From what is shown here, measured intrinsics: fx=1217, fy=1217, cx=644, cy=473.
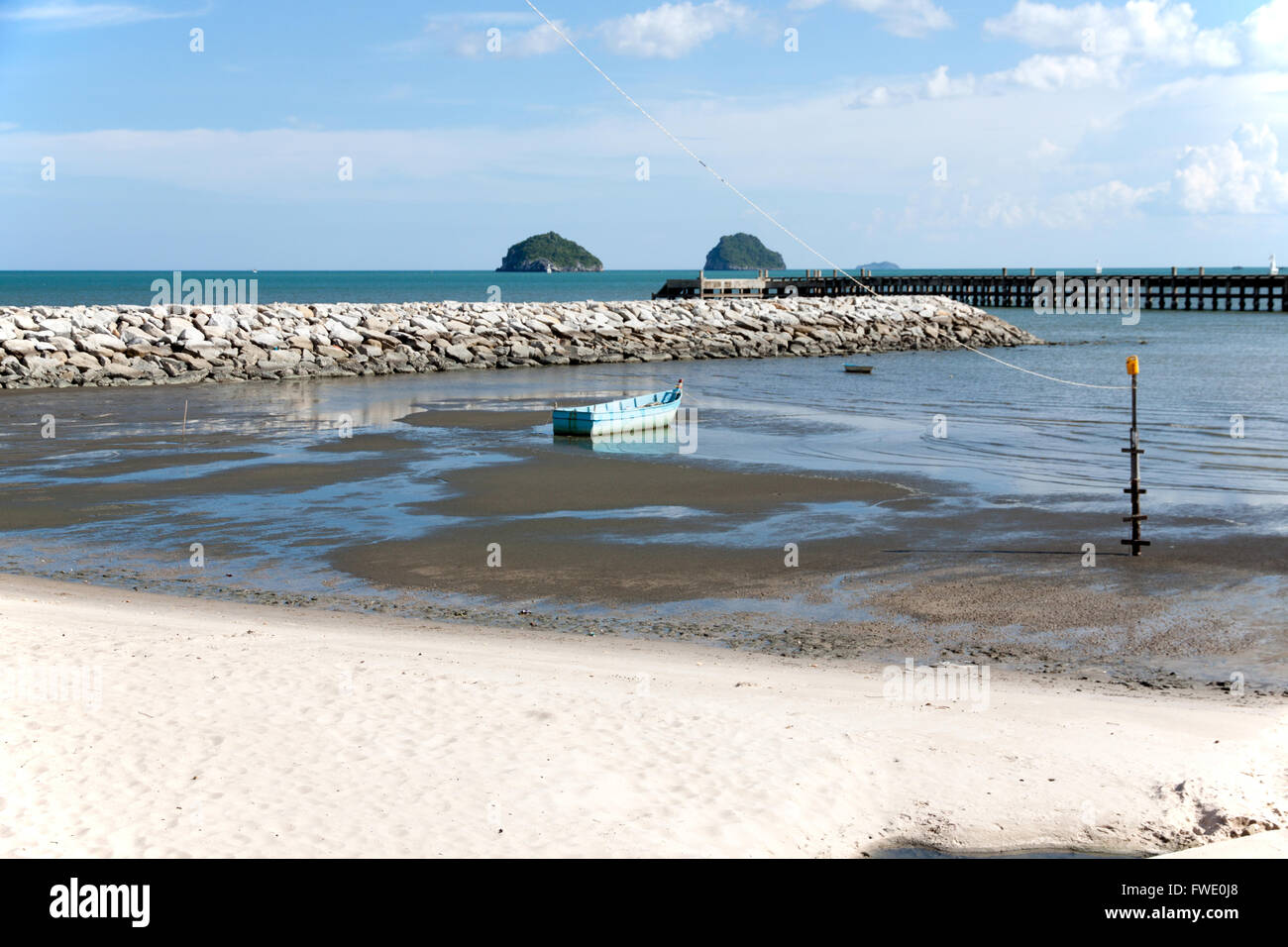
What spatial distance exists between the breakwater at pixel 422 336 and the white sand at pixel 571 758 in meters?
30.1

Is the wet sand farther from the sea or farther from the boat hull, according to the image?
the boat hull

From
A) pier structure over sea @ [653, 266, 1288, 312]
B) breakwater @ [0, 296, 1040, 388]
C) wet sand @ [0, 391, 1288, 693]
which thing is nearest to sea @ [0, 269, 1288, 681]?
wet sand @ [0, 391, 1288, 693]

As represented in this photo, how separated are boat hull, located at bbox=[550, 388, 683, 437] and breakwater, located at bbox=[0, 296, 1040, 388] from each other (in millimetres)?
17931

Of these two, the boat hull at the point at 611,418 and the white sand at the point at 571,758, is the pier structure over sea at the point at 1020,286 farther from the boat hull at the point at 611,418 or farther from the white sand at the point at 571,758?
the white sand at the point at 571,758

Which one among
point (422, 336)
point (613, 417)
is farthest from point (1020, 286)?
point (613, 417)

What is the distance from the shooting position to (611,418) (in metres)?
25.5

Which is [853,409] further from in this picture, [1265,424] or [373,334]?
[373,334]

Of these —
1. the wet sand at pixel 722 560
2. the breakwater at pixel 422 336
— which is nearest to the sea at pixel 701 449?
the wet sand at pixel 722 560

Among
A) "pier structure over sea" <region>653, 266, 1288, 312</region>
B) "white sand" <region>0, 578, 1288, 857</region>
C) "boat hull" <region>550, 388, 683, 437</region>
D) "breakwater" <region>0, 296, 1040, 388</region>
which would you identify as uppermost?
"pier structure over sea" <region>653, 266, 1288, 312</region>

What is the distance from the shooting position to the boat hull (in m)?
25.2

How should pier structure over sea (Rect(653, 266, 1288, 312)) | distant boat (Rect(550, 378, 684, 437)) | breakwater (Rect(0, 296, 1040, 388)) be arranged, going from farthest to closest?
pier structure over sea (Rect(653, 266, 1288, 312)), breakwater (Rect(0, 296, 1040, 388)), distant boat (Rect(550, 378, 684, 437))

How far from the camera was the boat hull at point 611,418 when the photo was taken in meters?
25.2

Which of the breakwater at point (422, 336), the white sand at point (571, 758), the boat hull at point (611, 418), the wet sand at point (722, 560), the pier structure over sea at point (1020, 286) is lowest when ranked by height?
the white sand at point (571, 758)

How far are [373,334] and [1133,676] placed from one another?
123 ft
